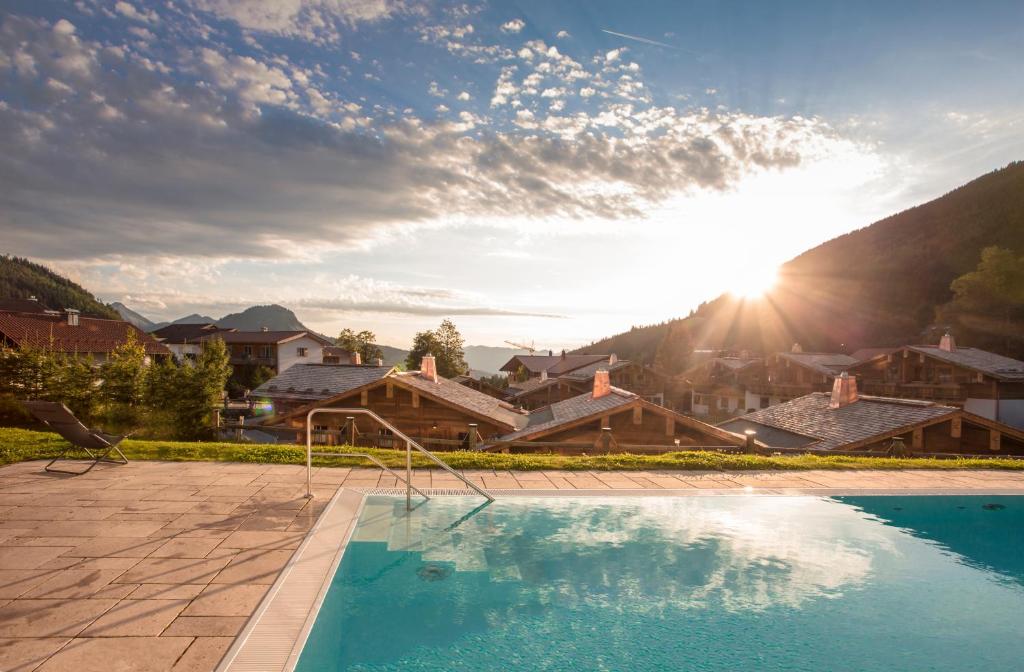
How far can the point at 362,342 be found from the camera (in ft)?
256

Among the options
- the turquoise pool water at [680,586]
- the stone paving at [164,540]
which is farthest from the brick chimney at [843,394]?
the turquoise pool water at [680,586]

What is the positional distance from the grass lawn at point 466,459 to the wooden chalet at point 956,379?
29902mm

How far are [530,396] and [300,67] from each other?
36.3 m

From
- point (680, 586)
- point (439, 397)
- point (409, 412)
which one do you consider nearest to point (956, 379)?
point (439, 397)

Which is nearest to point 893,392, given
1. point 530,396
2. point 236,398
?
point 530,396

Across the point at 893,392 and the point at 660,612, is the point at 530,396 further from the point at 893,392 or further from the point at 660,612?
the point at 660,612

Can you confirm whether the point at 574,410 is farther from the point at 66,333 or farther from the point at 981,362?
the point at 66,333

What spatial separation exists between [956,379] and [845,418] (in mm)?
20948

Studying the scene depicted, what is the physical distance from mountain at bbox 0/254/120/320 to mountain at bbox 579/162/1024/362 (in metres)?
105

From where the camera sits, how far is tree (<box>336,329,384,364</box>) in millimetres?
77500

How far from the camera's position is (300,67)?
15.3 m

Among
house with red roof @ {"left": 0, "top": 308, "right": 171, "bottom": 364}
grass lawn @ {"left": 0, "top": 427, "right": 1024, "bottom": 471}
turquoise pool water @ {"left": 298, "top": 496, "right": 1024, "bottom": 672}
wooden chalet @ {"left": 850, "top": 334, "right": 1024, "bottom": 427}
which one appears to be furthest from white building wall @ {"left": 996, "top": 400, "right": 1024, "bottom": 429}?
house with red roof @ {"left": 0, "top": 308, "right": 171, "bottom": 364}

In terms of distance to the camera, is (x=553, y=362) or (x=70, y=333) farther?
(x=553, y=362)

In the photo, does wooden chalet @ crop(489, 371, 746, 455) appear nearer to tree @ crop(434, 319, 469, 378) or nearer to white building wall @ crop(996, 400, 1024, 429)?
white building wall @ crop(996, 400, 1024, 429)
